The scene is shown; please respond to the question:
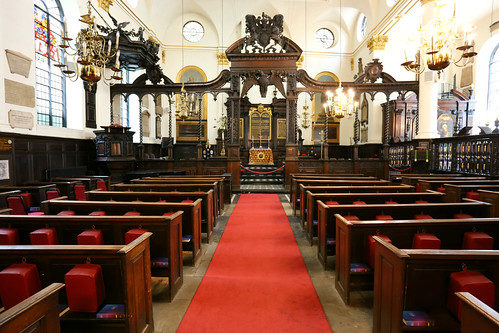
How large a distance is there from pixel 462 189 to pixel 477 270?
4.38 metres

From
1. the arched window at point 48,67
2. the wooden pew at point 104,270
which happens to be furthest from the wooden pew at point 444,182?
the arched window at point 48,67

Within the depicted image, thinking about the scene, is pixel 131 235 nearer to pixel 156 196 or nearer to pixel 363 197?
pixel 156 196

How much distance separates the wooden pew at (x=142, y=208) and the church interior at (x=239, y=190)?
3cm

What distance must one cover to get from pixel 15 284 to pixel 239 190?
8533 millimetres

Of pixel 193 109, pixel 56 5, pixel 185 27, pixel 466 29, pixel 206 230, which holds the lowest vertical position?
pixel 206 230

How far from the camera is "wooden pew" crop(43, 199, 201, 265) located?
4.00 meters

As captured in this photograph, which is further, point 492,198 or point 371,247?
point 492,198

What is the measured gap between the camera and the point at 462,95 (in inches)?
589

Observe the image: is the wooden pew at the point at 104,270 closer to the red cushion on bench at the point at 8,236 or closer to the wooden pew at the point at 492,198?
the red cushion on bench at the point at 8,236

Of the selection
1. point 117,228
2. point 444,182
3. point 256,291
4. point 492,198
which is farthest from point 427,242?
point 444,182

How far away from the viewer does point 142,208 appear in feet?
13.3

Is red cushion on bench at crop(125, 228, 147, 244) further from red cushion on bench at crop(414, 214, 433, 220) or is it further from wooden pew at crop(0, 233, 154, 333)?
red cushion on bench at crop(414, 214, 433, 220)

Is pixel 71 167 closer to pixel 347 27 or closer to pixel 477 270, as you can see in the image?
pixel 477 270

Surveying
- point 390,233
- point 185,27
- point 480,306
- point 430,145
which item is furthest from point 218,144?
point 480,306
